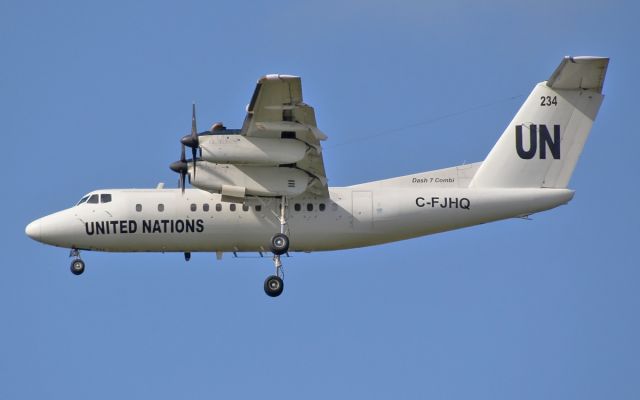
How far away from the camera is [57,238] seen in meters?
37.1

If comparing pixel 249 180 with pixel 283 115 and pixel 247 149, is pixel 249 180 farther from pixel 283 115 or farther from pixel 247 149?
pixel 283 115

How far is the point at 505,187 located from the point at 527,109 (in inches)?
81.2

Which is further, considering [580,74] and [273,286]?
[273,286]

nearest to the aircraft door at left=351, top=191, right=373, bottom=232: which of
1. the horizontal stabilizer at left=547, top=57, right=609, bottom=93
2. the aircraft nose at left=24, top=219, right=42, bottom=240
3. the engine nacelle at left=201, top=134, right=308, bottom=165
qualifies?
the engine nacelle at left=201, top=134, right=308, bottom=165

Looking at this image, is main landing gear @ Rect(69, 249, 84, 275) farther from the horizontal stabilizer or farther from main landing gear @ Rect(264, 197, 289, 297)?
the horizontal stabilizer

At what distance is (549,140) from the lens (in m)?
36.1

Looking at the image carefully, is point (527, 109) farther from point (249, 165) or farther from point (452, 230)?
point (249, 165)

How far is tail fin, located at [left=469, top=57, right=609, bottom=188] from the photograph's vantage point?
3588 centimetres

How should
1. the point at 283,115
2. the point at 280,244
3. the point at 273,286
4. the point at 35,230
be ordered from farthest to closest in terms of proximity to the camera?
the point at 35,230 < the point at 273,286 < the point at 280,244 < the point at 283,115

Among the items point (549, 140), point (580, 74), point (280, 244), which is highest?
point (580, 74)

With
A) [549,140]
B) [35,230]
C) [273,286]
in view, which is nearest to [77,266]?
[35,230]

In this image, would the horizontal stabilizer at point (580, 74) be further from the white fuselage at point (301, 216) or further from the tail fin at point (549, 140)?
the white fuselage at point (301, 216)

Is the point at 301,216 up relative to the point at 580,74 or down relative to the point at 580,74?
down

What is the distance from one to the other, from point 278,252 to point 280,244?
214mm
